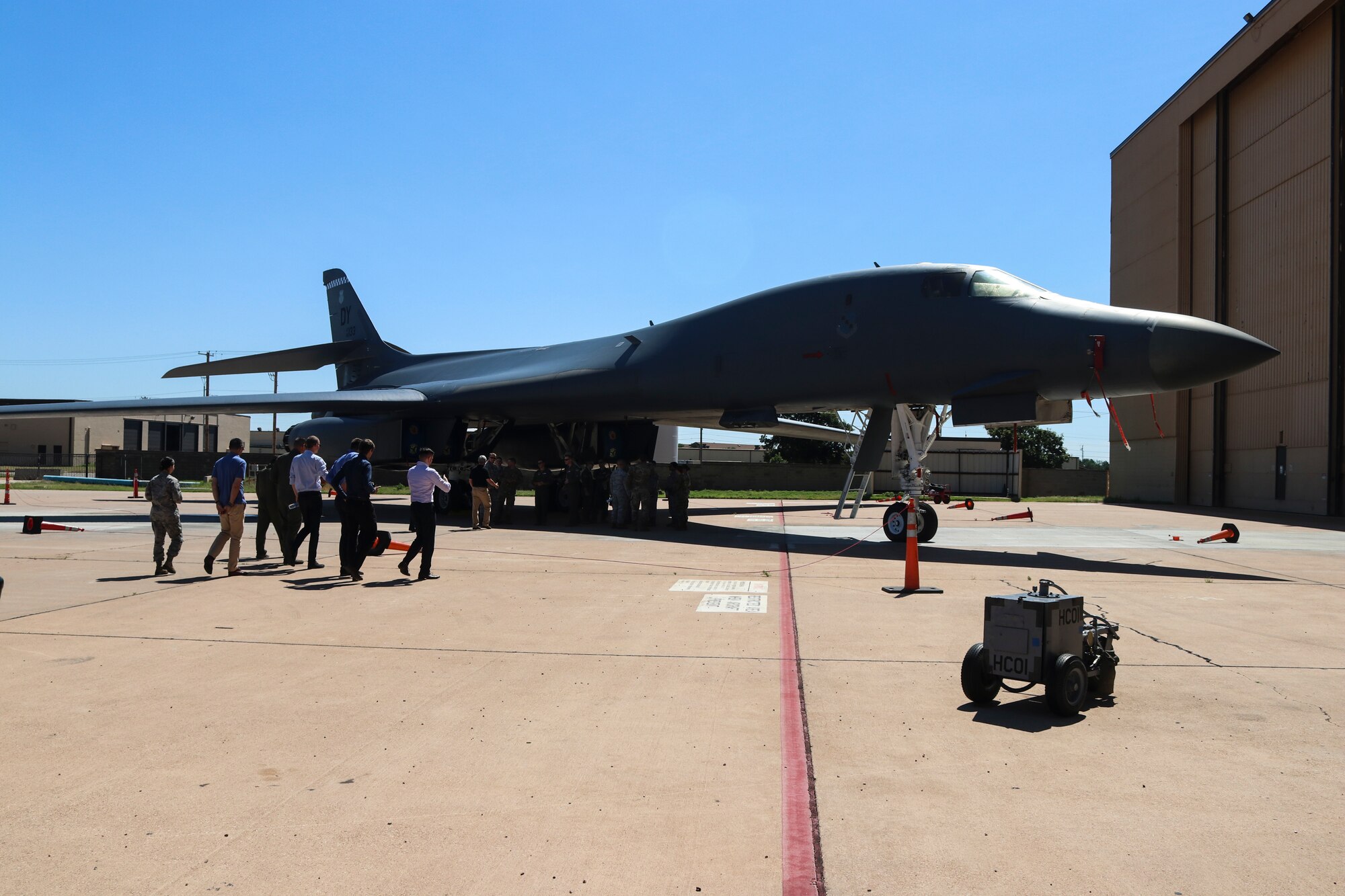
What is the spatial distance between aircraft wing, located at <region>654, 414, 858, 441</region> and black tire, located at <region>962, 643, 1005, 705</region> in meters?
10.7

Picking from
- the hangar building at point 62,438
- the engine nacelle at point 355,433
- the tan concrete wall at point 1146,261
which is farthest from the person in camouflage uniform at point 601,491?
the hangar building at point 62,438

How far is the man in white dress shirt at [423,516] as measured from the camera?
9.52 metres

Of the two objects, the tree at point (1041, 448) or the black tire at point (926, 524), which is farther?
the tree at point (1041, 448)

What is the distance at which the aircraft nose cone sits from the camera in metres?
10.2

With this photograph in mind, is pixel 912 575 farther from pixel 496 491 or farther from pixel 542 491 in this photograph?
pixel 496 491

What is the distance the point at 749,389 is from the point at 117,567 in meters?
8.84

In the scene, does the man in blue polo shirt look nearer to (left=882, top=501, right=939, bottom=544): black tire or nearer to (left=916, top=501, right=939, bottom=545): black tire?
(left=882, top=501, right=939, bottom=544): black tire

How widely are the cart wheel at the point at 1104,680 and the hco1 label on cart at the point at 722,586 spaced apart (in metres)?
3.98

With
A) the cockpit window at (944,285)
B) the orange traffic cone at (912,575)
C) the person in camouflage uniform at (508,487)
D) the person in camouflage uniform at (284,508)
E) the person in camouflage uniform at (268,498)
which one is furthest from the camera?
the person in camouflage uniform at (508,487)

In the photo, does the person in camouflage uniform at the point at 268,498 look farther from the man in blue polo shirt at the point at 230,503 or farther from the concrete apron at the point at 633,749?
the concrete apron at the point at 633,749

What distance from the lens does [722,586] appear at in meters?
9.11

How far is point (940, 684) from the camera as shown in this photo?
5.25 meters

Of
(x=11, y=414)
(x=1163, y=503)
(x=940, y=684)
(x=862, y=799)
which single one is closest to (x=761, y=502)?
(x=1163, y=503)

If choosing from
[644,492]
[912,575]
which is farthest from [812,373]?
[912,575]
